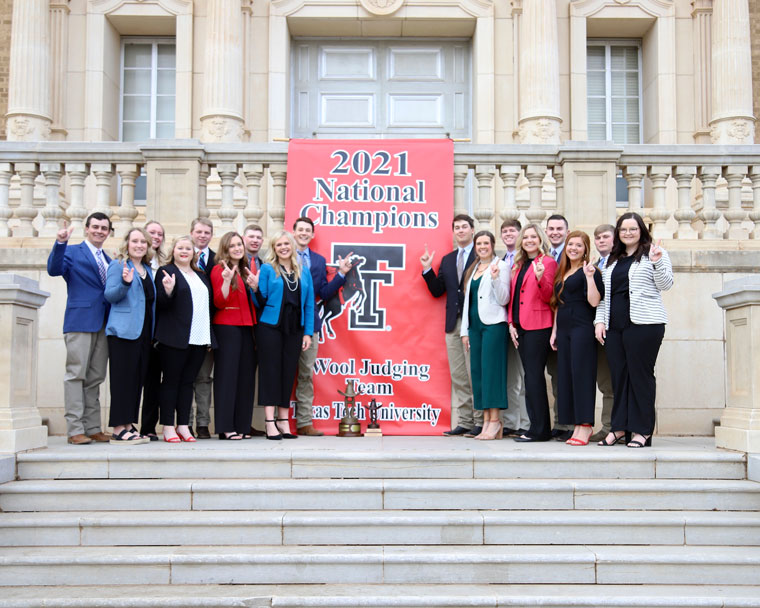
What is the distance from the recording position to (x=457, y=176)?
29.5 ft

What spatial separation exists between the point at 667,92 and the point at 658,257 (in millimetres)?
8986

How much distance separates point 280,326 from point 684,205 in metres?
4.49

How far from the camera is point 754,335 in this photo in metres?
6.80

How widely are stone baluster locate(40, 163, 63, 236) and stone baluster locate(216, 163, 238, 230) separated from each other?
1681 mm

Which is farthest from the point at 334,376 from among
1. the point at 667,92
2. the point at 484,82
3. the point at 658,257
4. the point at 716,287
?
the point at 667,92

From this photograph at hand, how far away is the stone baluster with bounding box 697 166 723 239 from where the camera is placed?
9055 millimetres

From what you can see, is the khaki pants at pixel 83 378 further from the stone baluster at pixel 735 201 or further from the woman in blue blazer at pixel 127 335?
the stone baluster at pixel 735 201

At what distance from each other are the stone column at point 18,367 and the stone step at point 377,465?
1.17 feet

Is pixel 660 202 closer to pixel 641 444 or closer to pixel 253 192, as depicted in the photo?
pixel 641 444

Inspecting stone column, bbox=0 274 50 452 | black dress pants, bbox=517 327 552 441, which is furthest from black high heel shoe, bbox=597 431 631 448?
stone column, bbox=0 274 50 452

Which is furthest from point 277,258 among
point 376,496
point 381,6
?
point 381,6

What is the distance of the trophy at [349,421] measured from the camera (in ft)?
26.1

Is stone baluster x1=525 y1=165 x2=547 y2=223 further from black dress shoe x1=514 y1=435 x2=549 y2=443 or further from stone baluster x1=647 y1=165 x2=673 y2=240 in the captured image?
black dress shoe x1=514 y1=435 x2=549 y2=443

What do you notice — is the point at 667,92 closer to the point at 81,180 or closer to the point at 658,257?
the point at 658,257
